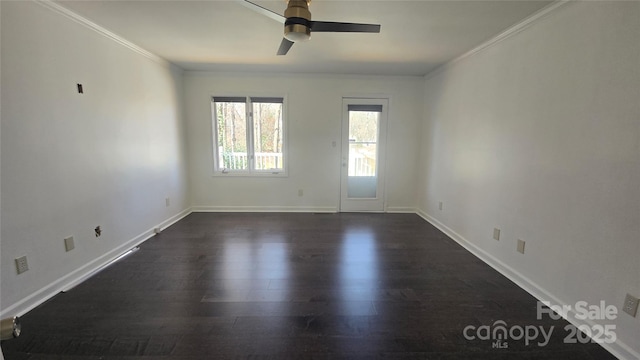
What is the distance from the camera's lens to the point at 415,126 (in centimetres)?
483

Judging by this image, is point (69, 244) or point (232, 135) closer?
point (69, 244)

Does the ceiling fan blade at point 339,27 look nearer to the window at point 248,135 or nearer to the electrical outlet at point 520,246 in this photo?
the electrical outlet at point 520,246

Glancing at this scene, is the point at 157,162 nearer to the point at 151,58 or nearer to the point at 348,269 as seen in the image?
the point at 151,58

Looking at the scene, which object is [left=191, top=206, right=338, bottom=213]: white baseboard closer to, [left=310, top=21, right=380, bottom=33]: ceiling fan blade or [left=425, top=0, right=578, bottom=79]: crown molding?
[left=425, top=0, right=578, bottom=79]: crown molding

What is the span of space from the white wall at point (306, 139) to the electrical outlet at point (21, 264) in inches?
111

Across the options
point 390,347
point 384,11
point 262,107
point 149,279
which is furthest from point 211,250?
point 384,11

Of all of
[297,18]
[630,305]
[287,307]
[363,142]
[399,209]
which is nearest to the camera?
[630,305]

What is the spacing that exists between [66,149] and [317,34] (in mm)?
2611

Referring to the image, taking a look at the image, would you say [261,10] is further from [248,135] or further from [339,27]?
[248,135]

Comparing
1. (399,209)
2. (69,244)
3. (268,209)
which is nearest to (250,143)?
(268,209)

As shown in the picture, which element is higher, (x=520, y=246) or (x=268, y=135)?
(x=268, y=135)

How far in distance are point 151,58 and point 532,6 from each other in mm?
4287

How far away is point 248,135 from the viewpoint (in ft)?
15.8

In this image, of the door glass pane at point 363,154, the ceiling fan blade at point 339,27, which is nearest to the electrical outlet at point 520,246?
the ceiling fan blade at point 339,27
